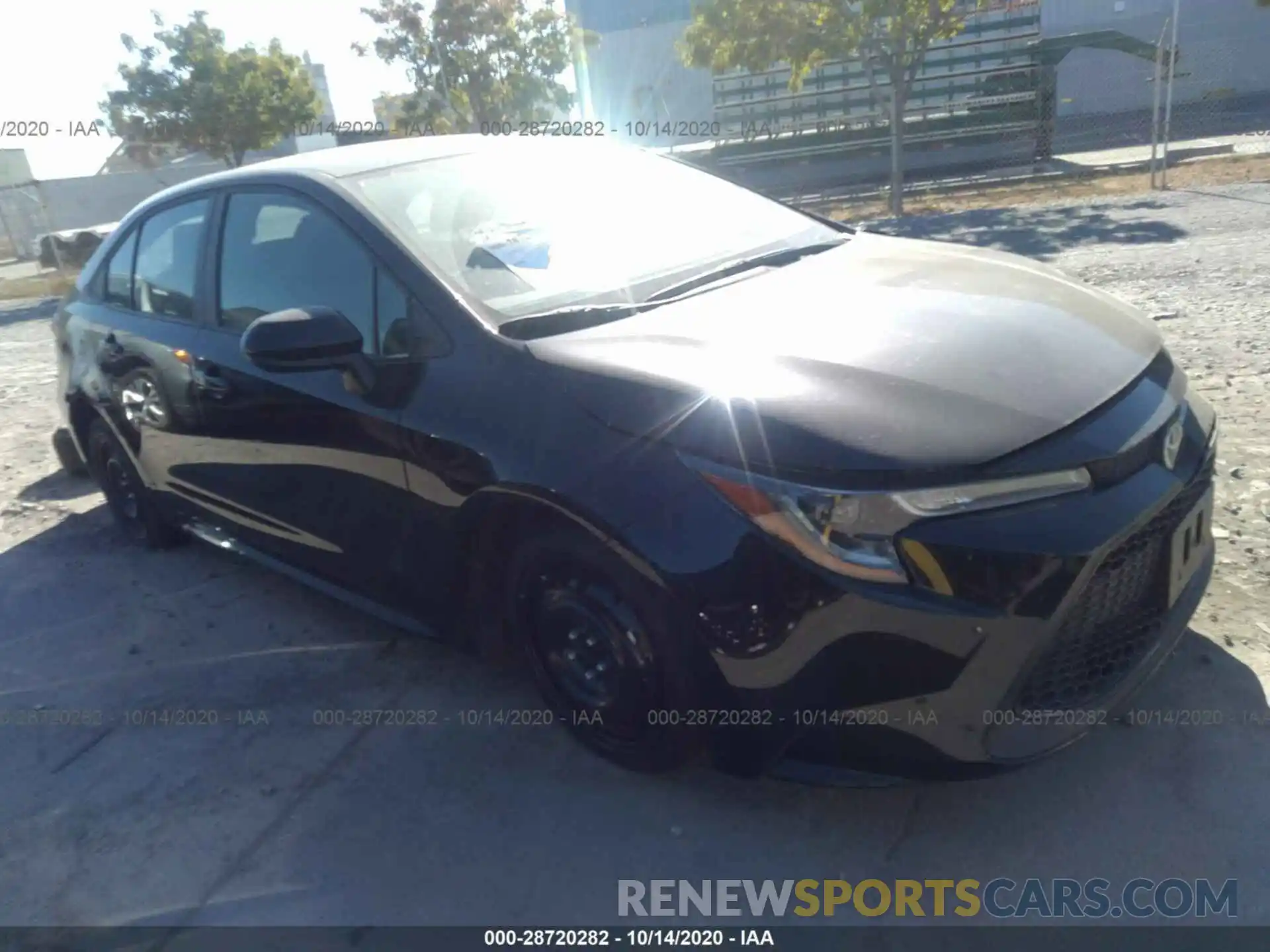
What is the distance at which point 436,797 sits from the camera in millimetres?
2836

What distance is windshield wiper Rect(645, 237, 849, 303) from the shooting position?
3.02m

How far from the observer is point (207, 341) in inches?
143

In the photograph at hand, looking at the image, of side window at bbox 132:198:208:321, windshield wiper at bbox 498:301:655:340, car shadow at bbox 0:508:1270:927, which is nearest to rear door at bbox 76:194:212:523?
side window at bbox 132:198:208:321

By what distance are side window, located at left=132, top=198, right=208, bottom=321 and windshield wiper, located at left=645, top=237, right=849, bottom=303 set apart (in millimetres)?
1914

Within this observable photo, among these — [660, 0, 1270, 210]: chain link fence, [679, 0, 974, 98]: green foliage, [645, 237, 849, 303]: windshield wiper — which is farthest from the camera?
[660, 0, 1270, 210]: chain link fence

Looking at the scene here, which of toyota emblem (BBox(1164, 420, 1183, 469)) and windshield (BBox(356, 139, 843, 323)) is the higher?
windshield (BBox(356, 139, 843, 323))

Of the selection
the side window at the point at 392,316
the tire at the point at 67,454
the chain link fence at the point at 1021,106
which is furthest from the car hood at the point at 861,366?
the chain link fence at the point at 1021,106

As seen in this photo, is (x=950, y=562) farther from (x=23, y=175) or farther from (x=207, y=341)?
(x=23, y=175)

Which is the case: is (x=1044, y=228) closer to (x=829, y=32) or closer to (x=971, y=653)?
(x=829, y=32)

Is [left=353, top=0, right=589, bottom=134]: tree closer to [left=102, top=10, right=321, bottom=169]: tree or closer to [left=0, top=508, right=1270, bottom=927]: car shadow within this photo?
[left=102, top=10, right=321, bottom=169]: tree

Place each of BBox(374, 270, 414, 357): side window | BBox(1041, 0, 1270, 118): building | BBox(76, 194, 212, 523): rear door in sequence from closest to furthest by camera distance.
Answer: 1. BBox(374, 270, 414, 357): side window
2. BBox(76, 194, 212, 523): rear door
3. BBox(1041, 0, 1270, 118): building

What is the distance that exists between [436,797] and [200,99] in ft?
76.5

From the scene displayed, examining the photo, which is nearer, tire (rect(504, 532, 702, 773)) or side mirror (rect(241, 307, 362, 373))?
tire (rect(504, 532, 702, 773))

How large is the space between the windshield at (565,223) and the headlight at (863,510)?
1.02 meters
